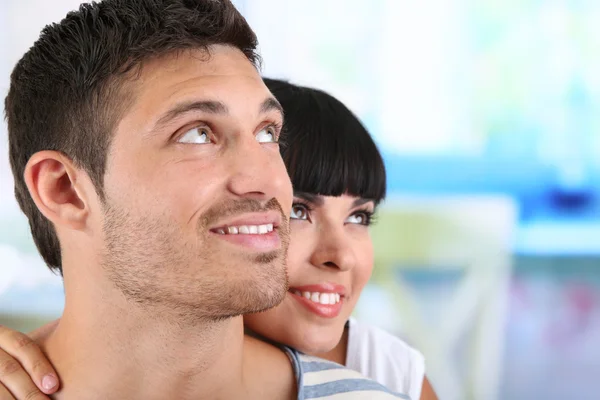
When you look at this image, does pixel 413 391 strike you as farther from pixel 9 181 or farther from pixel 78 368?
pixel 9 181

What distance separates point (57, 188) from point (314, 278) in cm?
56

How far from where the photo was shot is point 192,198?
3.89ft

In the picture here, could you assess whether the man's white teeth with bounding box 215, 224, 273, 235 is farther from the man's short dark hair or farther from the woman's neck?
the woman's neck

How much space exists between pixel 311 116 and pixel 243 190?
1.55 feet

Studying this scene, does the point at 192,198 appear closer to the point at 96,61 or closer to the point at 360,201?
the point at 96,61

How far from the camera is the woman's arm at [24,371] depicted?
1.29 m

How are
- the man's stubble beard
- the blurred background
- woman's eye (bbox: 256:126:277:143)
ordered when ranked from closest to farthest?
the man's stubble beard, woman's eye (bbox: 256:126:277:143), the blurred background

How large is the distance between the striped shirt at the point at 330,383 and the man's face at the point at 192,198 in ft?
0.78

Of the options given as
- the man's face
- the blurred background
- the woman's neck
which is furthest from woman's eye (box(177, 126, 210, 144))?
the blurred background

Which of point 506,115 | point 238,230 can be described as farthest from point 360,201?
point 506,115

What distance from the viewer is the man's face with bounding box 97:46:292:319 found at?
1.19m

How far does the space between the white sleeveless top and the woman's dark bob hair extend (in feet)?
1.16

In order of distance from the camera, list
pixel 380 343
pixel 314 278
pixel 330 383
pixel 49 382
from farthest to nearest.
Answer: pixel 380 343 → pixel 314 278 → pixel 330 383 → pixel 49 382

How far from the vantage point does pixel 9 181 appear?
2.98 m
